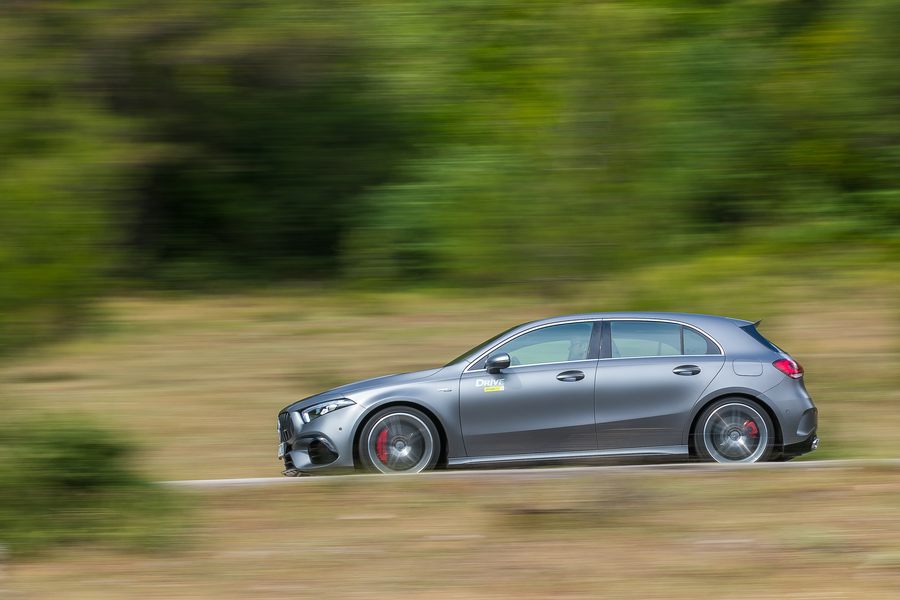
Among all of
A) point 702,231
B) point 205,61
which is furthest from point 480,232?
point 205,61

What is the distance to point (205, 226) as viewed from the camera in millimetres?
19875

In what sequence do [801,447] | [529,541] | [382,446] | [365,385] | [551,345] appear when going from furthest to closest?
[551,345]
[365,385]
[382,446]
[801,447]
[529,541]

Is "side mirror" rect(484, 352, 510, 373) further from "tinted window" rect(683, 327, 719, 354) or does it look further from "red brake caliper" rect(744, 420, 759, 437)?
"red brake caliper" rect(744, 420, 759, 437)

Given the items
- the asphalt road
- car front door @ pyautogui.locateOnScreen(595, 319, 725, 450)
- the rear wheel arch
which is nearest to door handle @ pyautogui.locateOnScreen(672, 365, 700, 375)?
car front door @ pyautogui.locateOnScreen(595, 319, 725, 450)

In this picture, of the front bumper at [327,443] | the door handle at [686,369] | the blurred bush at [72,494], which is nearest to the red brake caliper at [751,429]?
the door handle at [686,369]

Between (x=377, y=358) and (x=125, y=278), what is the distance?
650 centimetres

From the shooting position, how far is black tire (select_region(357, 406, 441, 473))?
29.0 feet

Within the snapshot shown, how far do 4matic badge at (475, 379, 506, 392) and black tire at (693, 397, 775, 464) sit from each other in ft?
A: 5.09

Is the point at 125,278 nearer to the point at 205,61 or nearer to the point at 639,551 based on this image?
the point at 205,61

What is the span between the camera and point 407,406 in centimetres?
891

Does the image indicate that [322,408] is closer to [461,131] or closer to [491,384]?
[491,384]

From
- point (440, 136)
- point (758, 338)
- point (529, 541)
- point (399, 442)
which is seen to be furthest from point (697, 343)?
point (440, 136)

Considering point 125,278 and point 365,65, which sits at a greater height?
point 365,65

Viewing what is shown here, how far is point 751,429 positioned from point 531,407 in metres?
1.73
